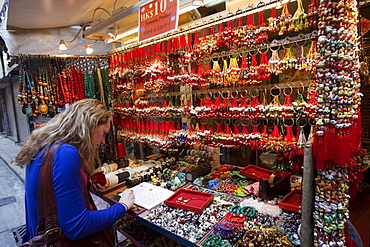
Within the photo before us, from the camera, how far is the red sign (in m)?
1.97

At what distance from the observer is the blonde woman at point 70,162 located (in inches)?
49.0

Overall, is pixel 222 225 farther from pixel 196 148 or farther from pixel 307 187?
pixel 196 148

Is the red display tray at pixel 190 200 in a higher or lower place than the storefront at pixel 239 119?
lower

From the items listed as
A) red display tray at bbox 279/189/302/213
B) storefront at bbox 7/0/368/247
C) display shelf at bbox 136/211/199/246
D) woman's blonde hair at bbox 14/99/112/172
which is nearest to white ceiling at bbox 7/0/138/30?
storefront at bbox 7/0/368/247

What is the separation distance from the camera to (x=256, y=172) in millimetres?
2814

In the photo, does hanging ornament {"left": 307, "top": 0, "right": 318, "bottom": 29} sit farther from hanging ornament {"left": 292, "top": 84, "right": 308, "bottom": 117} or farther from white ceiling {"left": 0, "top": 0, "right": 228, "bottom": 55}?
white ceiling {"left": 0, "top": 0, "right": 228, "bottom": 55}

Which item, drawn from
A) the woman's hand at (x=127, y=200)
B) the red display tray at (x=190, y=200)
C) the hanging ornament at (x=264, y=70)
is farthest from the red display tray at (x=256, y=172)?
the woman's hand at (x=127, y=200)

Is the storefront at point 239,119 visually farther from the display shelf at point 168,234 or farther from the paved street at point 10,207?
the paved street at point 10,207

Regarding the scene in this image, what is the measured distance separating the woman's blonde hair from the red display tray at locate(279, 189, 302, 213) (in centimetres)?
168

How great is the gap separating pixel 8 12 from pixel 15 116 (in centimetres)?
935

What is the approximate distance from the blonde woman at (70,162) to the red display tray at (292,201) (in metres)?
1.42

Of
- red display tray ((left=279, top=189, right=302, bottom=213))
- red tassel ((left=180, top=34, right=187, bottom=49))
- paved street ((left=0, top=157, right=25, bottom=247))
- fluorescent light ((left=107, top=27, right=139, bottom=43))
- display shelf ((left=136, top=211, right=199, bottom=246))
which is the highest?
fluorescent light ((left=107, top=27, right=139, bottom=43))

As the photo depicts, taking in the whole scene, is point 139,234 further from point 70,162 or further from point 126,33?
point 126,33

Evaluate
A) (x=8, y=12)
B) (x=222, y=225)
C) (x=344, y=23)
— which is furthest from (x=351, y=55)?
(x=8, y=12)
